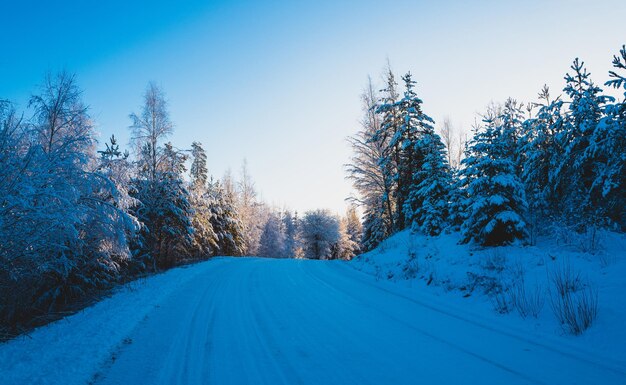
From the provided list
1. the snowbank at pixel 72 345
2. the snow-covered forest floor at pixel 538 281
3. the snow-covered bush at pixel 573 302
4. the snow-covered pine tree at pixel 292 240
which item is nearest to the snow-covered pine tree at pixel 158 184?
the snowbank at pixel 72 345

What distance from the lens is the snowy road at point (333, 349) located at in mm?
3445

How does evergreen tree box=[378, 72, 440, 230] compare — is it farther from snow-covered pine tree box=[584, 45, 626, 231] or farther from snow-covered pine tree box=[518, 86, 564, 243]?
snow-covered pine tree box=[584, 45, 626, 231]

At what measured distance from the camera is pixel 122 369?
3928mm

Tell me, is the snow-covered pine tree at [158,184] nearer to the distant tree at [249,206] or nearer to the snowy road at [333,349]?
the snowy road at [333,349]

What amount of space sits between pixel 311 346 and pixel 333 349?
1.09 ft

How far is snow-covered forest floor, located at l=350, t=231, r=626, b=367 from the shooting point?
4.32 metres

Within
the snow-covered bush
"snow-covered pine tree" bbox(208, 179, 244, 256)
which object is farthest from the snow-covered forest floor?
"snow-covered pine tree" bbox(208, 179, 244, 256)

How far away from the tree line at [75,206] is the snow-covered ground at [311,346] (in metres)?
1.54

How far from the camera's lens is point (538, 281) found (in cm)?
630

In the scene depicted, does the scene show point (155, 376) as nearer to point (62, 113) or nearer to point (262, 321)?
point (262, 321)

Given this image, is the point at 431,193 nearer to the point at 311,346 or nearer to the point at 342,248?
the point at 311,346

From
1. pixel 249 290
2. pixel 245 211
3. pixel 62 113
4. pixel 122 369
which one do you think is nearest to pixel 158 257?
pixel 62 113

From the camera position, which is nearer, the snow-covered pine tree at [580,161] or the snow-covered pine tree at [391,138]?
the snow-covered pine tree at [580,161]

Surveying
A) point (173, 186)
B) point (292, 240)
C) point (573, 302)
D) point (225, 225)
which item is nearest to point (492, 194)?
point (573, 302)
